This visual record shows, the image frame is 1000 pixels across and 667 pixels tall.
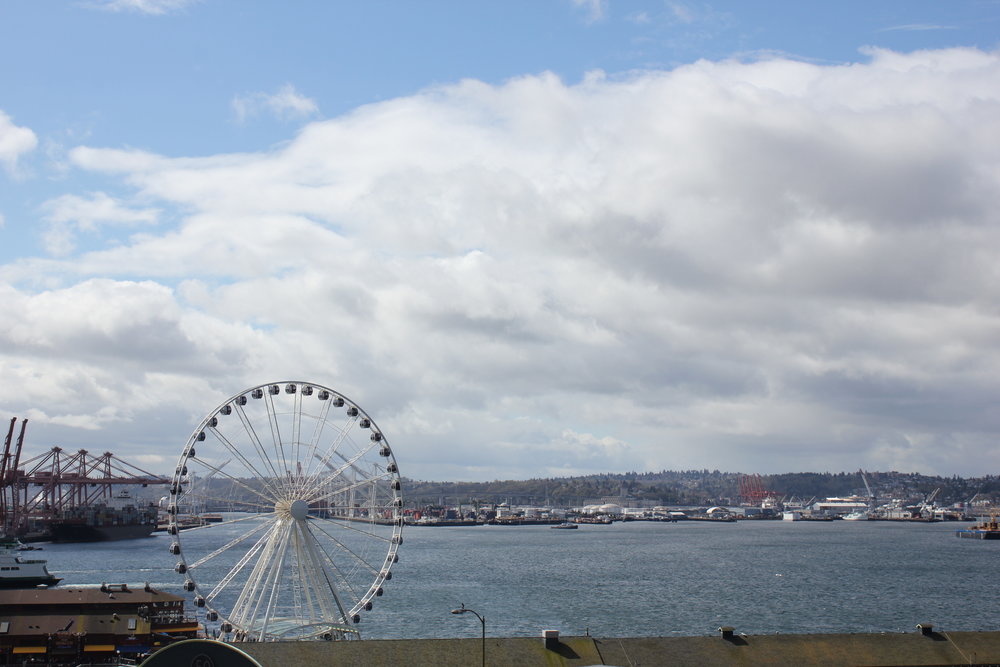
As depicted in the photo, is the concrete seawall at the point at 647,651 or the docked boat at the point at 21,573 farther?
the docked boat at the point at 21,573

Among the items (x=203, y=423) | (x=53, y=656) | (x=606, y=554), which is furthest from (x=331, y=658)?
(x=606, y=554)

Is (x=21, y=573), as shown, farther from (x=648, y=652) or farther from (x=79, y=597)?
(x=648, y=652)

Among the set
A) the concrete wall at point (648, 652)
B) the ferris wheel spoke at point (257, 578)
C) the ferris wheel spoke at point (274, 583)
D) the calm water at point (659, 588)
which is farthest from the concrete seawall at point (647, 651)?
the calm water at point (659, 588)

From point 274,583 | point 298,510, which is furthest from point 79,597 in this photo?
point 298,510

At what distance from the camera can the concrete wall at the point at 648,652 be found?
122ft

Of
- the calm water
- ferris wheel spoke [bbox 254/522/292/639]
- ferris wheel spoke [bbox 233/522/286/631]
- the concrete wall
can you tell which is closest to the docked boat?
the calm water

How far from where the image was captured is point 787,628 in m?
76.6

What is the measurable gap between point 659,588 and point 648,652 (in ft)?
225

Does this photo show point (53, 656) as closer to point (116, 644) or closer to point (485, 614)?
point (116, 644)

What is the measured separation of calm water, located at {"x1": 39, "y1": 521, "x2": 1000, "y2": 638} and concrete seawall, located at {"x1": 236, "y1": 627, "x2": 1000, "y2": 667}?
2853 cm

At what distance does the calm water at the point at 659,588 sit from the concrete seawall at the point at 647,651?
28530mm

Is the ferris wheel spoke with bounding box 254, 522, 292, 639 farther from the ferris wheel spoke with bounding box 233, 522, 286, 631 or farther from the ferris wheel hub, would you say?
the ferris wheel hub

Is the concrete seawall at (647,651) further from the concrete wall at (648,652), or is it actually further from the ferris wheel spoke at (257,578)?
the ferris wheel spoke at (257,578)

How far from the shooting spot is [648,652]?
127ft
